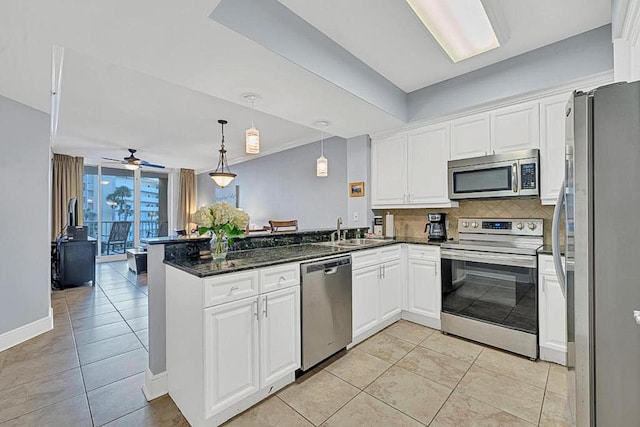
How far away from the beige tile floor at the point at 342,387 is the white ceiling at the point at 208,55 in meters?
2.28

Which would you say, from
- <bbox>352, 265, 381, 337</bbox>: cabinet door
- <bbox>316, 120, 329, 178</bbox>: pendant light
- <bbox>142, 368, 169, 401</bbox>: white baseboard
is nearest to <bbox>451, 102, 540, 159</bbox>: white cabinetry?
<bbox>316, 120, 329, 178</bbox>: pendant light

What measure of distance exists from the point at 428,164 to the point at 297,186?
9.02ft

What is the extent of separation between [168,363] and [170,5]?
216 centimetres

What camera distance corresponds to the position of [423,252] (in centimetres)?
306

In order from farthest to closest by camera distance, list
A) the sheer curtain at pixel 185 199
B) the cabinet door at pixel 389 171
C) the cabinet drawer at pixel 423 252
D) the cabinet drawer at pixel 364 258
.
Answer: the sheer curtain at pixel 185 199, the cabinet door at pixel 389 171, the cabinet drawer at pixel 423 252, the cabinet drawer at pixel 364 258

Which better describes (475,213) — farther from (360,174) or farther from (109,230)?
(109,230)

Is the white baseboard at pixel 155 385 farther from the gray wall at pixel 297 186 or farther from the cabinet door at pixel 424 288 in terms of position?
the gray wall at pixel 297 186

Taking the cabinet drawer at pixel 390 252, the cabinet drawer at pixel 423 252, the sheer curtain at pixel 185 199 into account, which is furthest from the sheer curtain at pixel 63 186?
the cabinet drawer at pixel 423 252

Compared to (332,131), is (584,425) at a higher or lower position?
lower

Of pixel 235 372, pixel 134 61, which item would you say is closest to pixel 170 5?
pixel 134 61

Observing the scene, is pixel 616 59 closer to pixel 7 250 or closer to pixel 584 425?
pixel 584 425

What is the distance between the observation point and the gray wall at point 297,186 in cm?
468

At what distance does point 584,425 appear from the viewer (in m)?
1.12

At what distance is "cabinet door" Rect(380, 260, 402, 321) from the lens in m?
2.99
